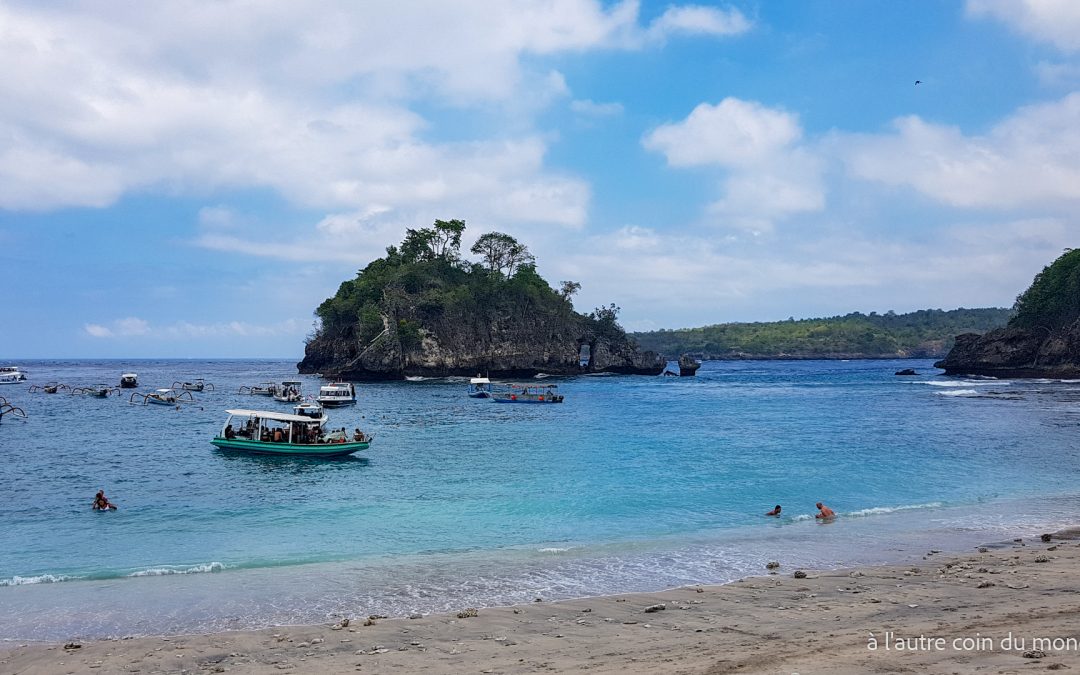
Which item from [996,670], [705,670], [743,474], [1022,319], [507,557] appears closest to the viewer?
[996,670]

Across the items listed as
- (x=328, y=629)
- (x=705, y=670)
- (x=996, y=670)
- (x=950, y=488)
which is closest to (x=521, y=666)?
(x=705, y=670)

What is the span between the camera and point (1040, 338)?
91562mm

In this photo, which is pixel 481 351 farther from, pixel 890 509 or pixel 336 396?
pixel 890 509

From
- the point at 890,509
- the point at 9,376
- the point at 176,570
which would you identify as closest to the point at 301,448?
the point at 176,570

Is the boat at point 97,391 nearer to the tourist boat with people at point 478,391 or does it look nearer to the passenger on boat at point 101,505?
the tourist boat with people at point 478,391

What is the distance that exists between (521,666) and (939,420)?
152 feet

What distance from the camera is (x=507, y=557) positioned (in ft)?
55.2

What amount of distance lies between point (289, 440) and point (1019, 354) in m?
95.8

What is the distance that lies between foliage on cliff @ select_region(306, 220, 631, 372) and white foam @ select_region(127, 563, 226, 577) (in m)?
78.6

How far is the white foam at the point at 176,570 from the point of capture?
15.9 m

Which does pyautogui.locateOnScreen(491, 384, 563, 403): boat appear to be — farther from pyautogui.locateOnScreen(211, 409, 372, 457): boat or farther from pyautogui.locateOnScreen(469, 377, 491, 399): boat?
pyautogui.locateOnScreen(211, 409, 372, 457): boat

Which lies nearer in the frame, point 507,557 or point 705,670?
point 705,670

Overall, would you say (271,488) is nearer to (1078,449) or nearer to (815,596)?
(815,596)

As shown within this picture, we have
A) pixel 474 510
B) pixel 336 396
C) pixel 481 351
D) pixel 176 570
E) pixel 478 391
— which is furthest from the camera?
pixel 481 351
